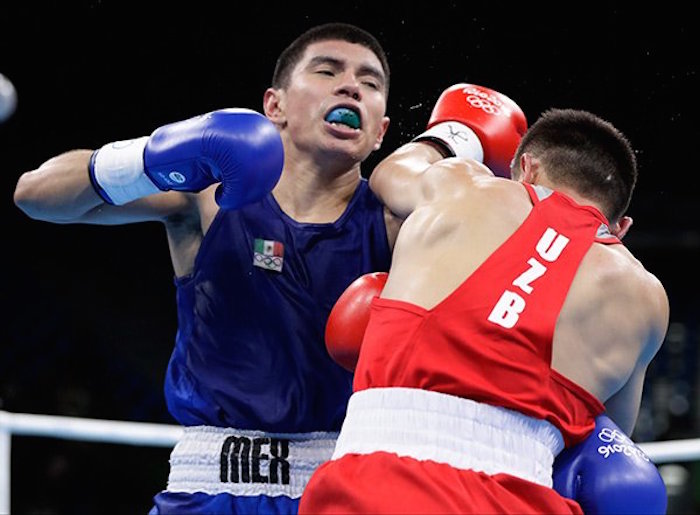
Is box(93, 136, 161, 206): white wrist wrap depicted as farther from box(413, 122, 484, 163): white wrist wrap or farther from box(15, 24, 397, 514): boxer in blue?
box(413, 122, 484, 163): white wrist wrap

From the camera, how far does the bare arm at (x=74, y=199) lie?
8.48 feet

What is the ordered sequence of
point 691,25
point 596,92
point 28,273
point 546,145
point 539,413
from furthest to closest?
point 28,273
point 596,92
point 691,25
point 546,145
point 539,413

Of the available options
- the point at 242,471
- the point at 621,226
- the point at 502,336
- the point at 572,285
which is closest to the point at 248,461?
the point at 242,471

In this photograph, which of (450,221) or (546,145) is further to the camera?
(546,145)

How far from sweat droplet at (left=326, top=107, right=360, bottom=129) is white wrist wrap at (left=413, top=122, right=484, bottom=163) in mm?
191

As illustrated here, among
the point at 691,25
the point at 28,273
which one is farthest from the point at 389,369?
the point at 28,273

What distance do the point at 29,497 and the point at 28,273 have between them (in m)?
2.52

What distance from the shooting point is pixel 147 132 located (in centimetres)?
798

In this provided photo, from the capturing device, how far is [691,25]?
537 cm

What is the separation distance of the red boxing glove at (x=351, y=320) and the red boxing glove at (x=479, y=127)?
533 millimetres

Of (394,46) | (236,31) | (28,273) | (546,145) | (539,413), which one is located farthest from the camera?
(28,273)

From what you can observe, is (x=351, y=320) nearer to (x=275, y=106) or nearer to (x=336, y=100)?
(x=336, y=100)

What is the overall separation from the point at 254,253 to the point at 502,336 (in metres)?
0.92

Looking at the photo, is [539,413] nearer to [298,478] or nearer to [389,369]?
[389,369]
